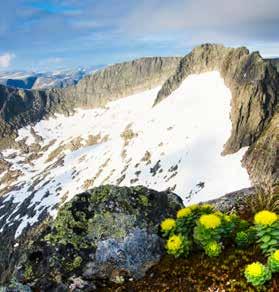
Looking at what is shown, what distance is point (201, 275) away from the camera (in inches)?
Answer: 416

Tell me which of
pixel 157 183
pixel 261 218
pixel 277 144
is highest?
pixel 261 218

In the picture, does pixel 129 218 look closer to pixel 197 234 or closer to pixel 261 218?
pixel 197 234

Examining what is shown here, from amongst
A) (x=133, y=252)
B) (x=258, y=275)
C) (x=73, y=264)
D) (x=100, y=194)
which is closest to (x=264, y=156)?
(x=100, y=194)

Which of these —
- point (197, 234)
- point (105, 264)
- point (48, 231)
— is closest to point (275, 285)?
point (197, 234)

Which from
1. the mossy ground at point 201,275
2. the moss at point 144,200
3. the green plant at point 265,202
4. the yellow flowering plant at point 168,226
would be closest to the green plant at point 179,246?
the mossy ground at point 201,275

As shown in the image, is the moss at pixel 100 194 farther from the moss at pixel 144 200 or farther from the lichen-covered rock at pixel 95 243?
the moss at pixel 144 200

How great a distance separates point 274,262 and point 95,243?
18.0 ft

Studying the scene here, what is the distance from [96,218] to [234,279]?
202 inches

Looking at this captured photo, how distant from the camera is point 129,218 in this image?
13789 mm

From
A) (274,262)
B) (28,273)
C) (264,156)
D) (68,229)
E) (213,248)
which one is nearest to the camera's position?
(274,262)

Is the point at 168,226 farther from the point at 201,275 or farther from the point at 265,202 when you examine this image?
the point at 265,202

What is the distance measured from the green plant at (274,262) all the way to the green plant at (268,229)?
1.34 ft

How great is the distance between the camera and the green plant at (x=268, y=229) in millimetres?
9734

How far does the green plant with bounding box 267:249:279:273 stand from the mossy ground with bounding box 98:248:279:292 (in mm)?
169
